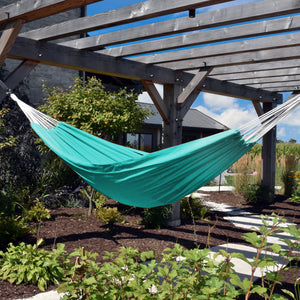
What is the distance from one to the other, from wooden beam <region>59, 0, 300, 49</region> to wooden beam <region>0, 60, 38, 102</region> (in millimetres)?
550

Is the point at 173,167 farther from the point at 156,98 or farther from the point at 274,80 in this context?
the point at 274,80

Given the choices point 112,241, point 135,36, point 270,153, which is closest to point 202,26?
point 135,36

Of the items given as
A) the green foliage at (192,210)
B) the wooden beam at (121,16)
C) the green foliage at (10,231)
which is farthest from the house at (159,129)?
the wooden beam at (121,16)

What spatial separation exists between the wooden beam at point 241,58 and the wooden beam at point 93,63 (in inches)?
8.2

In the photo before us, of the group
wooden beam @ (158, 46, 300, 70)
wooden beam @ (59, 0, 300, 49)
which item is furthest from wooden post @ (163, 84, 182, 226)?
wooden beam @ (59, 0, 300, 49)

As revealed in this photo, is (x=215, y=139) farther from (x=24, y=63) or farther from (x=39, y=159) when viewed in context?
(x=39, y=159)

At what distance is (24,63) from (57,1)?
130 centimetres

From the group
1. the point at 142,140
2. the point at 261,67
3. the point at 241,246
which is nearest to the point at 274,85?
the point at 261,67

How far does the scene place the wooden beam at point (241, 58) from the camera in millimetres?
3945

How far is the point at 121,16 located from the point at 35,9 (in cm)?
70

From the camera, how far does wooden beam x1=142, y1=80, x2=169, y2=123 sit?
14.5ft

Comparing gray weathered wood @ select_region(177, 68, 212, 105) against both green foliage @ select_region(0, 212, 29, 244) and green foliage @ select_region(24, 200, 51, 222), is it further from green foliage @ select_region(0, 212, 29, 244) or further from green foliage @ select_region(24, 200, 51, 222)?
green foliage @ select_region(0, 212, 29, 244)

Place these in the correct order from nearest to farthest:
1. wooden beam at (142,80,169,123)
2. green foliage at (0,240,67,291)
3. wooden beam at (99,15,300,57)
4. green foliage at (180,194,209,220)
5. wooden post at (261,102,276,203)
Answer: green foliage at (0,240,67,291), wooden beam at (99,15,300,57), wooden beam at (142,80,169,123), green foliage at (180,194,209,220), wooden post at (261,102,276,203)

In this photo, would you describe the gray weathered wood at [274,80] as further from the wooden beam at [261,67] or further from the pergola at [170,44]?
the wooden beam at [261,67]
